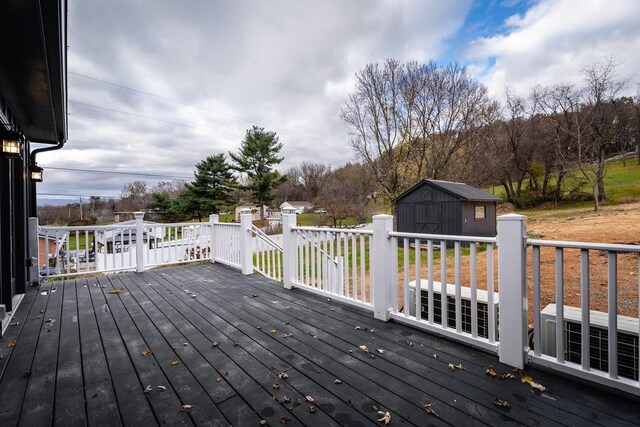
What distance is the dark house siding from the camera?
1215 cm

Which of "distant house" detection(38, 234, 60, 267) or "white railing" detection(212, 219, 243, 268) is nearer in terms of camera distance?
"distant house" detection(38, 234, 60, 267)

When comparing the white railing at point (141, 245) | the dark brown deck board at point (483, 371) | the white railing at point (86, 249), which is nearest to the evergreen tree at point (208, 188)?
the white railing at point (86, 249)

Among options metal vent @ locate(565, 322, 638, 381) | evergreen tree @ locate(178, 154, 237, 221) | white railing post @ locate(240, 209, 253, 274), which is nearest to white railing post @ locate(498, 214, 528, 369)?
metal vent @ locate(565, 322, 638, 381)

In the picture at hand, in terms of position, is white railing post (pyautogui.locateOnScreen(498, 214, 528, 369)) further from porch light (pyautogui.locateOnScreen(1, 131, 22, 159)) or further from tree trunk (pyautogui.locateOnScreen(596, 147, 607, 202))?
tree trunk (pyautogui.locateOnScreen(596, 147, 607, 202))

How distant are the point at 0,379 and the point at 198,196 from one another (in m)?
23.6

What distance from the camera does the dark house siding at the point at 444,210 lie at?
1215 cm

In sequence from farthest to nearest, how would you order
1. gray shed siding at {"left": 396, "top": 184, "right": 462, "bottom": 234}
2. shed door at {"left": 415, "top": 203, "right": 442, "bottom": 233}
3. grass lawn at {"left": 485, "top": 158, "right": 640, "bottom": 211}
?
grass lawn at {"left": 485, "top": 158, "right": 640, "bottom": 211}
shed door at {"left": 415, "top": 203, "right": 442, "bottom": 233}
gray shed siding at {"left": 396, "top": 184, "right": 462, "bottom": 234}

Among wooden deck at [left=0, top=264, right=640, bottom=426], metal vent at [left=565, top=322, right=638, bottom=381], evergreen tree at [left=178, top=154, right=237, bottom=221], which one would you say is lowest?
wooden deck at [left=0, top=264, right=640, bottom=426]

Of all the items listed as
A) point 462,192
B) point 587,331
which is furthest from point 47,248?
point 462,192

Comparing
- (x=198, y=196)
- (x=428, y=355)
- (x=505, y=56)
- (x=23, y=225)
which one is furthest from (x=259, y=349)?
(x=198, y=196)

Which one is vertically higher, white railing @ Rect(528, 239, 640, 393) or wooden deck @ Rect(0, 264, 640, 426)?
white railing @ Rect(528, 239, 640, 393)

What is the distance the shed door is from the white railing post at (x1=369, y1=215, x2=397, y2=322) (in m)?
10.3

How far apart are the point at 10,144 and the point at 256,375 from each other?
371cm

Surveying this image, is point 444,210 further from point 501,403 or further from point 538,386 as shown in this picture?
point 501,403
